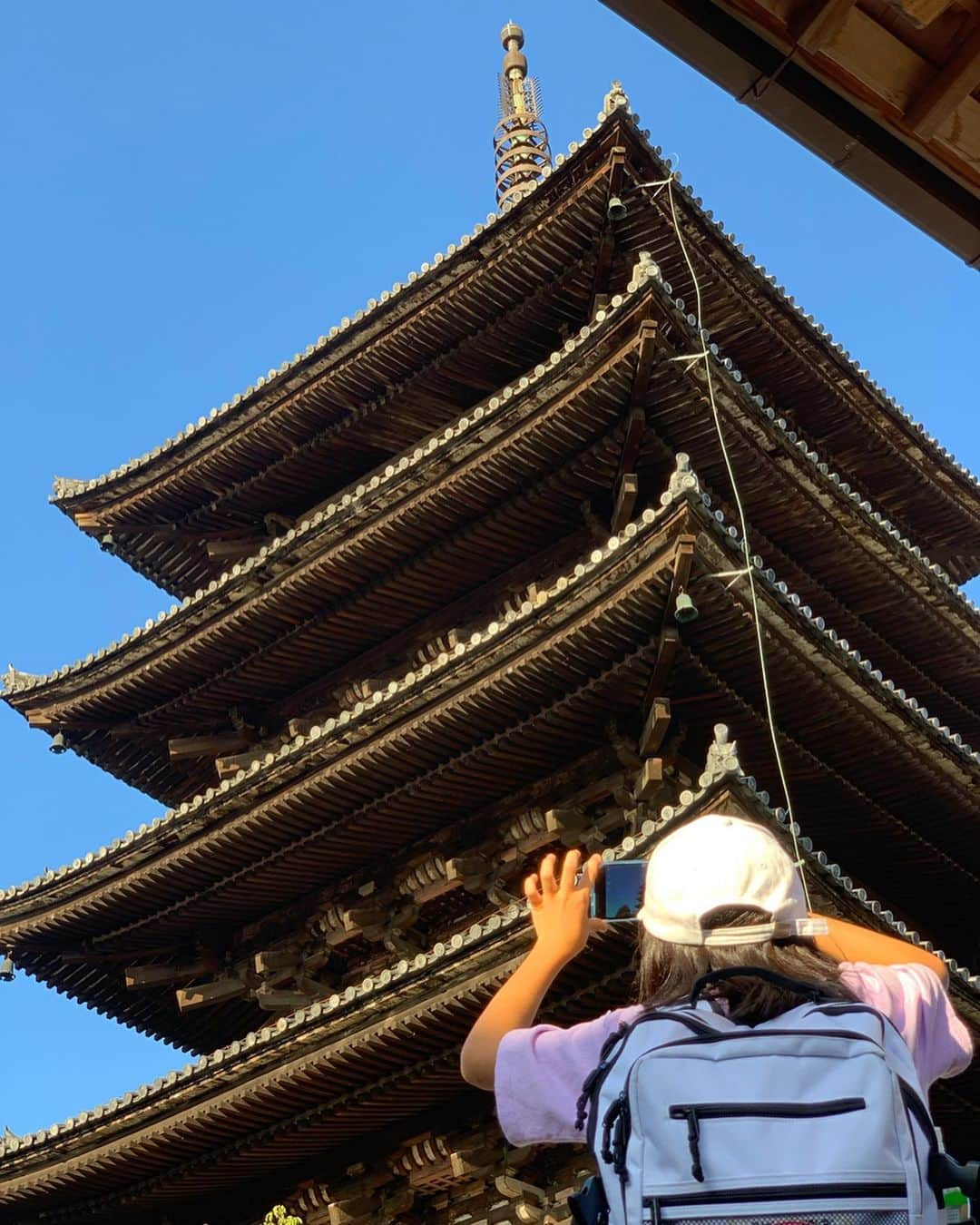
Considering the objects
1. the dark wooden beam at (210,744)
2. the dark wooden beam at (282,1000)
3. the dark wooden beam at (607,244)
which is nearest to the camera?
the dark wooden beam at (282,1000)

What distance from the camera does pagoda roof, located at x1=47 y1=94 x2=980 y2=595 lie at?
1562cm

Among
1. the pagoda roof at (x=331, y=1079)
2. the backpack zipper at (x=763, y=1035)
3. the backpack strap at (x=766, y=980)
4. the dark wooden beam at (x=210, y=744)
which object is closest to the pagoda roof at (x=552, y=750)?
the pagoda roof at (x=331, y=1079)

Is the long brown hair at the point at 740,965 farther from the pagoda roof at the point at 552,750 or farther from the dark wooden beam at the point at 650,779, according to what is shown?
the dark wooden beam at the point at 650,779

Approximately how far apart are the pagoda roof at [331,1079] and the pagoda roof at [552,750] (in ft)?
4.94

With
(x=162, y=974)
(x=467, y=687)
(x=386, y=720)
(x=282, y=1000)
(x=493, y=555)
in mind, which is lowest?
(x=282, y=1000)

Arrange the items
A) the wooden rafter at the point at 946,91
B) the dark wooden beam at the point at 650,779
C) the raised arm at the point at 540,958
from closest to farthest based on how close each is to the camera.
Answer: the raised arm at the point at 540,958 → the wooden rafter at the point at 946,91 → the dark wooden beam at the point at 650,779

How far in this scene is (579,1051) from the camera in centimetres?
274

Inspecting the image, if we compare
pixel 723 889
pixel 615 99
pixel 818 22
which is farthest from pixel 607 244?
pixel 723 889

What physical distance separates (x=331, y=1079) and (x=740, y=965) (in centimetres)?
994

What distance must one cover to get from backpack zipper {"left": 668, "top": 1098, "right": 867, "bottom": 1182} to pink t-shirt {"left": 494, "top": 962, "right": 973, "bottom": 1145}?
1.22 feet

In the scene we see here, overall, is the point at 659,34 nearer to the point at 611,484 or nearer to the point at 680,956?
the point at 680,956

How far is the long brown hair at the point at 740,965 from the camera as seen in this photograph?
2.52 m

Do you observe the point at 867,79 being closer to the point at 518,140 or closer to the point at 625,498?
the point at 625,498

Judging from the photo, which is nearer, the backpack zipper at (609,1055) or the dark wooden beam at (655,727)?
the backpack zipper at (609,1055)
